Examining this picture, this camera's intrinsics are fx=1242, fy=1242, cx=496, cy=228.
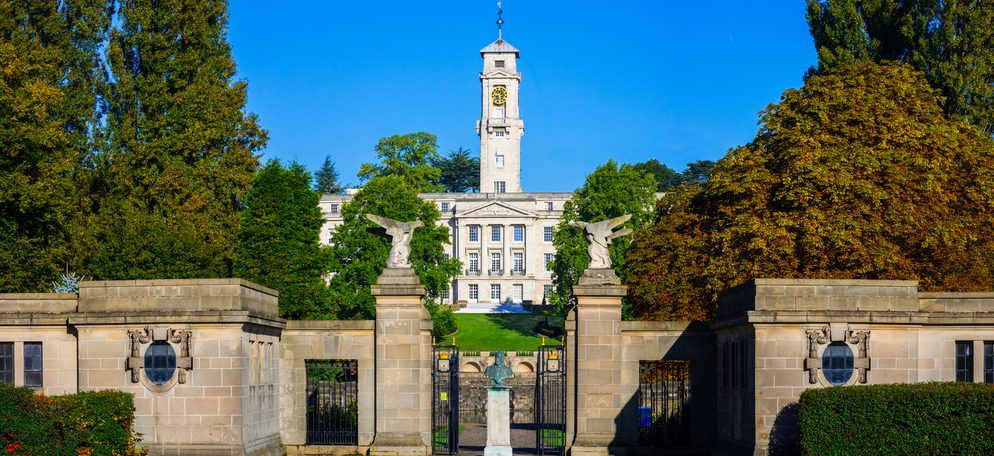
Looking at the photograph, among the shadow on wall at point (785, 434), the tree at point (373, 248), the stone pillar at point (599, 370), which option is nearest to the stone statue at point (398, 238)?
the stone pillar at point (599, 370)

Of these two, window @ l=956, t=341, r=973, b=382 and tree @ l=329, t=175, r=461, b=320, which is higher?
tree @ l=329, t=175, r=461, b=320

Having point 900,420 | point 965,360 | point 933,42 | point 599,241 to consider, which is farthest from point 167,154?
point 900,420

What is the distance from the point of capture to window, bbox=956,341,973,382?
26.5 m

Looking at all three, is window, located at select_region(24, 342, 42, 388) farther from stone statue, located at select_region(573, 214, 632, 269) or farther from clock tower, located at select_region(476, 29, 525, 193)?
clock tower, located at select_region(476, 29, 525, 193)

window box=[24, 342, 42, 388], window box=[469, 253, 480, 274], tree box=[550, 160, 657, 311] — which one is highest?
tree box=[550, 160, 657, 311]

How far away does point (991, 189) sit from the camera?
38.6 m

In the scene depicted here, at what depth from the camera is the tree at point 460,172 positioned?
150 metres

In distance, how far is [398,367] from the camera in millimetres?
29172

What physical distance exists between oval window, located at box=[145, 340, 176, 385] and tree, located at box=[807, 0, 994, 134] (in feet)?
89.8

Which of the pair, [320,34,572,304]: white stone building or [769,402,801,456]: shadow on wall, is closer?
[769,402,801,456]: shadow on wall

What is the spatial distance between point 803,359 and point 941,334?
3.40 metres

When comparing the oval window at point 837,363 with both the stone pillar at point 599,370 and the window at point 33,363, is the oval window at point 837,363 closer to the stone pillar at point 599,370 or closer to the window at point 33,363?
the stone pillar at point 599,370

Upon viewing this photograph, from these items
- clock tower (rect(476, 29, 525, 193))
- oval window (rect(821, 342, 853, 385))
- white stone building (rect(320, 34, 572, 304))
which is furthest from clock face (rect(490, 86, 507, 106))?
oval window (rect(821, 342, 853, 385))

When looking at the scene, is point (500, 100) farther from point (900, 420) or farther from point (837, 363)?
point (900, 420)
